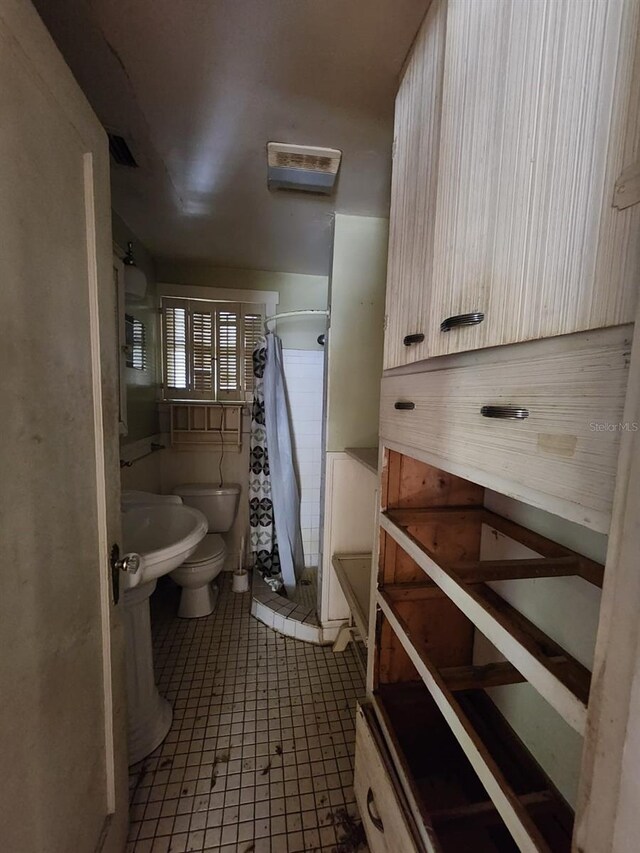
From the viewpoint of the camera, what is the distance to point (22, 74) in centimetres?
59

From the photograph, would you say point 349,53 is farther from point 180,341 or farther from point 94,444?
point 180,341

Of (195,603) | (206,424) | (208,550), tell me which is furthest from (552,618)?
(206,424)

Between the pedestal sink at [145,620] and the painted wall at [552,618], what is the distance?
3.62 ft

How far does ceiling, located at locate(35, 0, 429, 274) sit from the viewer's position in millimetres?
820

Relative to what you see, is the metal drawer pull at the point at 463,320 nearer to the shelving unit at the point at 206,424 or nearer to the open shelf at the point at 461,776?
the open shelf at the point at 461,776

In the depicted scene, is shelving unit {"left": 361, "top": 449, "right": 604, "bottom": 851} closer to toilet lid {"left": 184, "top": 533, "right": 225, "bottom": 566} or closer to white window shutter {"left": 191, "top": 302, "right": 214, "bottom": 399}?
toilet lid {"left": 184, "top": 533, "right": 225, "bottom": 566}

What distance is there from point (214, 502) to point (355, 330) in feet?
4.92

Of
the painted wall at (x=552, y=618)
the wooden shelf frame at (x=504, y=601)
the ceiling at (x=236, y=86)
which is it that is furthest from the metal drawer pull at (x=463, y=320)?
the ceiling at (x=236, y=86)

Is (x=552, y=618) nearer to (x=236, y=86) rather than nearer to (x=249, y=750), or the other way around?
(x=249, y=750)

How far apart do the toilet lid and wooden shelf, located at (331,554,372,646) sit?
2.35ft

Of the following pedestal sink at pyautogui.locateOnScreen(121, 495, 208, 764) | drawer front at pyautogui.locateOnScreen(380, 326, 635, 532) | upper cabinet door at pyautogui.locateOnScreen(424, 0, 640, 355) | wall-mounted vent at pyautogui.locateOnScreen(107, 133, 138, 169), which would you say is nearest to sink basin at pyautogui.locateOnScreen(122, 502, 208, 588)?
pedestal sink at pyautogui.locateOnScreen(121, 495, 208, 764)

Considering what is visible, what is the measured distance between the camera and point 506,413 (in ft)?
1.59

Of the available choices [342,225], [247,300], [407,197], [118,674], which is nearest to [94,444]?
[118,674]

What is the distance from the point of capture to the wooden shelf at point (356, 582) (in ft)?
4.74
